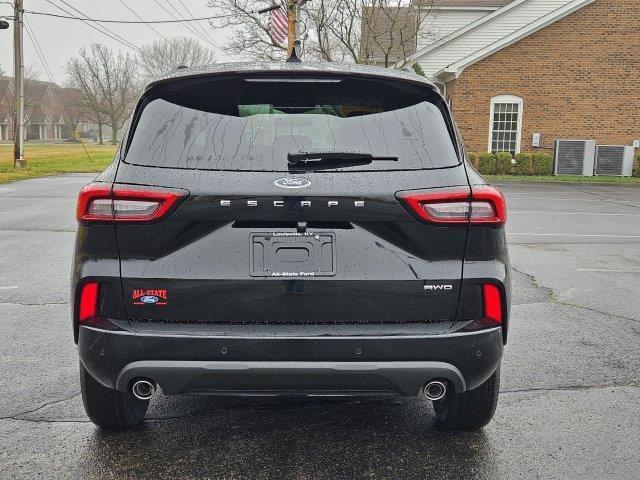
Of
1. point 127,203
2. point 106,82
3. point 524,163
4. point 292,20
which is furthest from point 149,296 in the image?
point 106,82

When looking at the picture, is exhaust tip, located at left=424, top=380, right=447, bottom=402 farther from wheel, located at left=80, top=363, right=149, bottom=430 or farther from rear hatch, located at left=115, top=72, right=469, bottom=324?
wheel, located at left=80, top=363, right=149, bottom=430

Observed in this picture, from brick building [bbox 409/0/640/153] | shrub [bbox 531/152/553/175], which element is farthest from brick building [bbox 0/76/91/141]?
shrub [bbox 531/152/553/175]

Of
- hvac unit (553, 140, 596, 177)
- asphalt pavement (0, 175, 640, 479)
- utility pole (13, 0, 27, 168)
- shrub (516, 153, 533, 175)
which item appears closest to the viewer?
asphalt pavement (0, 175, 640, 479)

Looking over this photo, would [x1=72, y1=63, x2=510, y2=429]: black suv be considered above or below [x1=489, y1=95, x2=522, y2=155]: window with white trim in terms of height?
below

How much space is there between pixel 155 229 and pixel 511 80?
83.0 feet

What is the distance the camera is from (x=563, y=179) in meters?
24.1

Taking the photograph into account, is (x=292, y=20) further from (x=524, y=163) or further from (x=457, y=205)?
(x=457, y=205)

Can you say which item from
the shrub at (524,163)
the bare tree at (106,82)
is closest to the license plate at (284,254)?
the shrub at (524,163)

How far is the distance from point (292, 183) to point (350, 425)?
1.49 m

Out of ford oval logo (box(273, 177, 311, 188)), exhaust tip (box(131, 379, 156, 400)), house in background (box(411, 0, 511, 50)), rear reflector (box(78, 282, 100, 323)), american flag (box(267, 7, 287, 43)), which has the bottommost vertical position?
exhaust tip (box(131, 379, 156, 400))

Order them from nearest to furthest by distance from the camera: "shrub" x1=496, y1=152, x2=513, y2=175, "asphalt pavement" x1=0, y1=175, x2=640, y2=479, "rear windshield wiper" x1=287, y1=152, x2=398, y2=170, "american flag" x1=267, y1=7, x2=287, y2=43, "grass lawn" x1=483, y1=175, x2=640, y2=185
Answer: "rear windshield wiper" x1=287, y1=152, x2=398, y2=170 → "asphalt pavement" x1=0, y1=175, x2=640, y2=479 → "grass lawn" x1=483, y1=175, x2=640, y2=185 → "shrub" x1=496, y1=152, x2=513, y2=175 → "american flag" x1=267, y1=7, x2=287, y2=43

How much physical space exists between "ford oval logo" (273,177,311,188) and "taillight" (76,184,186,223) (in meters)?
0.39

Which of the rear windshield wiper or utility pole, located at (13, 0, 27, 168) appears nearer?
the rear windshield wiper

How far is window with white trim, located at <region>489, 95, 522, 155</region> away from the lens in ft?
86.5
